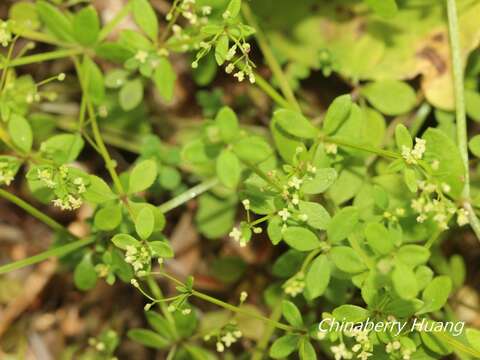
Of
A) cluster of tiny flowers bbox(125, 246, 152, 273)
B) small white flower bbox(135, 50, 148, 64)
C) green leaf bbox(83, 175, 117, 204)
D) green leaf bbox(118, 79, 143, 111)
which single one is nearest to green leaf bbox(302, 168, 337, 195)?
cluster of tiny flowers bbox(125, 246, 152, 273)

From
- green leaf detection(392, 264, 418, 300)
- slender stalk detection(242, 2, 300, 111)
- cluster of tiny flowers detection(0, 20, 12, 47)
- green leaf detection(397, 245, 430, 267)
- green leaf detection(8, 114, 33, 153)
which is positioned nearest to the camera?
green leaf detection(392, 264, 418, 300)

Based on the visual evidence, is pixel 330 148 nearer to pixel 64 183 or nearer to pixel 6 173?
pixel 64 183

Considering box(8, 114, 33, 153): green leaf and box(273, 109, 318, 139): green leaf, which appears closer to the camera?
box(273, 109, 318, 139): green leaf

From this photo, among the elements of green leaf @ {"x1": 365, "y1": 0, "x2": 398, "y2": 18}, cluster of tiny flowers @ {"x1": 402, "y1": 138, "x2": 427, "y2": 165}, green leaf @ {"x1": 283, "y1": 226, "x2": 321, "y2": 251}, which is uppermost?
green leaf @ {"x1": 365, "y1": 0, "x2": 398, "y2": 18}

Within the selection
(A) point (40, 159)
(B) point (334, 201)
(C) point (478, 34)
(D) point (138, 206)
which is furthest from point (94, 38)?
(C) point (478, 34)

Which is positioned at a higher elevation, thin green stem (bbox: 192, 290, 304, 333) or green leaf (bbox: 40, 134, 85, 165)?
green leaf (bbox: 40, 134, 85, 165)

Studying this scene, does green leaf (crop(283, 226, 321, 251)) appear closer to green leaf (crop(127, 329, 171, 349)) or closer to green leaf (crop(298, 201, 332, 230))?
green leaf (crop(298, 201, 332, 230))

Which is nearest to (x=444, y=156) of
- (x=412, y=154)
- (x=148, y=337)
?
(x=412, y=154)
